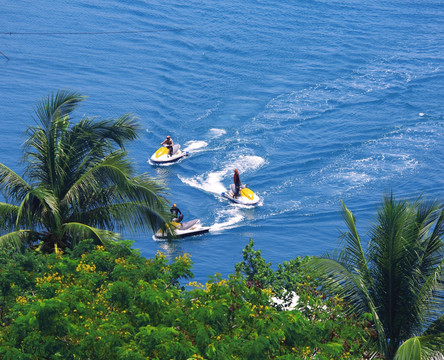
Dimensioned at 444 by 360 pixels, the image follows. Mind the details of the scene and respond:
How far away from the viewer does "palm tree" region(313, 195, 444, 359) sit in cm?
1236

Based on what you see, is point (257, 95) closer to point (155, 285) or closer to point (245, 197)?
point (245, 197)

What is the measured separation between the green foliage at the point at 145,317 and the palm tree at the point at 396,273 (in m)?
0.65

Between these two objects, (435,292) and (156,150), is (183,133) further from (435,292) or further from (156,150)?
(435,292)

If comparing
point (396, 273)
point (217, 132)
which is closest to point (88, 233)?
point (396, 273)

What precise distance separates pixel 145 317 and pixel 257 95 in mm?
31611

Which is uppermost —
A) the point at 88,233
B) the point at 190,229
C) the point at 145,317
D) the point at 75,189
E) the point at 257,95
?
the point at 257,95

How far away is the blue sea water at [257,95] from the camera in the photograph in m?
30.1

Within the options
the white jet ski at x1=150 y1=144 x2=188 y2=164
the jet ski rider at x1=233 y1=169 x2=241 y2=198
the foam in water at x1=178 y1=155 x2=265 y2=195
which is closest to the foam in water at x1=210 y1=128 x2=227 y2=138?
the foam in water at x1=178 y1=155 x2=265 y2=195

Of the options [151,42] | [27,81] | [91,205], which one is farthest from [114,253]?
[151,42]

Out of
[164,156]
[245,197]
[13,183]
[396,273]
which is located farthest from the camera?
[164,156]

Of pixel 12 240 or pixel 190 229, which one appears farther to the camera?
pixel 190 229

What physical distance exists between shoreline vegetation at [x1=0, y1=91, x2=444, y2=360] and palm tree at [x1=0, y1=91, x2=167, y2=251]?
0.03 metres

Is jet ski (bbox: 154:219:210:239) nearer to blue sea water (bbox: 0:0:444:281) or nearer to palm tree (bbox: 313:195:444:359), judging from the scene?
blue sea water (bbox: 0:0:444:281)

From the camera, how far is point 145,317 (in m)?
10.5
